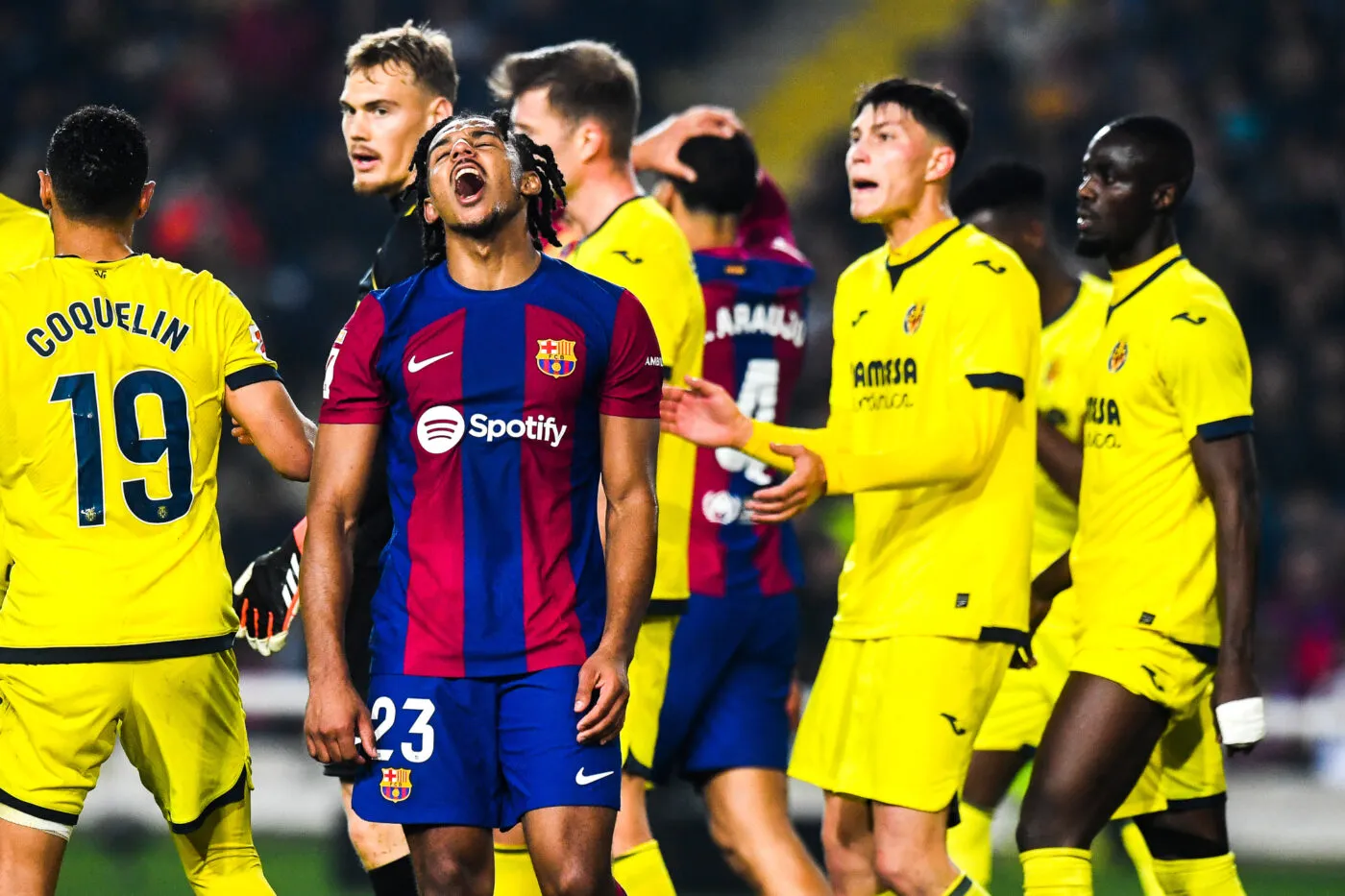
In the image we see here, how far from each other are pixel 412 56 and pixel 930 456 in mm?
1873

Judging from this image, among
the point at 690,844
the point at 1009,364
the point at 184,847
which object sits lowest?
the point at 690,844

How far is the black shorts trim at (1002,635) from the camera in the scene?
531cm

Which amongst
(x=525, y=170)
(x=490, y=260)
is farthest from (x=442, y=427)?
(x=525, y=170)

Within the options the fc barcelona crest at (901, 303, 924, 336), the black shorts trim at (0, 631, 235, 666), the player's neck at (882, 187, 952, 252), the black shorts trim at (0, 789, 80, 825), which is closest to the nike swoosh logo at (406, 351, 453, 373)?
the black shorts trim at (0, 631, 235, 666)

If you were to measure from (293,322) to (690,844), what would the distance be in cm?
541

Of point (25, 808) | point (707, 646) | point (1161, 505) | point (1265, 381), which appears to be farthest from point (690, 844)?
point (1265, 381)

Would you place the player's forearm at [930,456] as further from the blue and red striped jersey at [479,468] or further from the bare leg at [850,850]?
the blue and red striped jersey at [479,468]

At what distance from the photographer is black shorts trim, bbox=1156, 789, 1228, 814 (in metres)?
5.62

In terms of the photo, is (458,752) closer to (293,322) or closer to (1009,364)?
(1009,364)

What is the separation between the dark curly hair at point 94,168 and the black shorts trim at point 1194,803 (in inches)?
126

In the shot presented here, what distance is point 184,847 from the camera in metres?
4.87

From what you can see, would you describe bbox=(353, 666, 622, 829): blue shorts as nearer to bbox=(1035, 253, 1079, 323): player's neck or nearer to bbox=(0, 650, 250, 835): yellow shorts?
bbox=(0, 650, 250, 835): yellow shorts

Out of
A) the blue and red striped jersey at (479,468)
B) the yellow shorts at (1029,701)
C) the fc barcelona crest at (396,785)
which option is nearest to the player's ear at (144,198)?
the blue and red striped jersey at (479,468)

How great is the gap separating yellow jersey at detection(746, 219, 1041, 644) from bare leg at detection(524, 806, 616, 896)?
4.24ft
